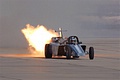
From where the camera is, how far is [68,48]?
116 ft

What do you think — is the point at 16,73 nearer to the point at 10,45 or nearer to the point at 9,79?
the point at 9,79

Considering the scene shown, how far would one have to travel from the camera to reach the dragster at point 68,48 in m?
35.2

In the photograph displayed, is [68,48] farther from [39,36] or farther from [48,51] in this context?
[39,36]

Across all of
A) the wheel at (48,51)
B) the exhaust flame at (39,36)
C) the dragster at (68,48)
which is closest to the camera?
the dragster at (68,48)

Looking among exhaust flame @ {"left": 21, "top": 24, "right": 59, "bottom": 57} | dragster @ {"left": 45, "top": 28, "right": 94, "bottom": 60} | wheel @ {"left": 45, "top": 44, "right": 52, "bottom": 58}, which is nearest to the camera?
dragster @ {"left": 45, "top": 28, "right": 94, "bottom": 60}

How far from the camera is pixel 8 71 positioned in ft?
82.1

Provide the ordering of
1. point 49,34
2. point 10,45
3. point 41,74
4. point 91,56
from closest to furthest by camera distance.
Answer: point 41,74, point 91,56, point 49,34, point 10,45

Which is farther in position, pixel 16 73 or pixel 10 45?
pixel 10 45

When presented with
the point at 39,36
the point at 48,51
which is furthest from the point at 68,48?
the point at 39,36

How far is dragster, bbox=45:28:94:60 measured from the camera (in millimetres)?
35156

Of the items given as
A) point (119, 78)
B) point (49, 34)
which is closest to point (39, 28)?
point (49, 34)

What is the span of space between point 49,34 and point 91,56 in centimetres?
738

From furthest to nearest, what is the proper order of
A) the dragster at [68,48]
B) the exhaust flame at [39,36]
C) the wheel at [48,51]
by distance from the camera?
the exhaust flame at [39,36] < the wheel at [48,51] < the dragster at [68,48]

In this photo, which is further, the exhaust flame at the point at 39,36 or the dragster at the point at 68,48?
the exhaust flame at the point at 39,36
